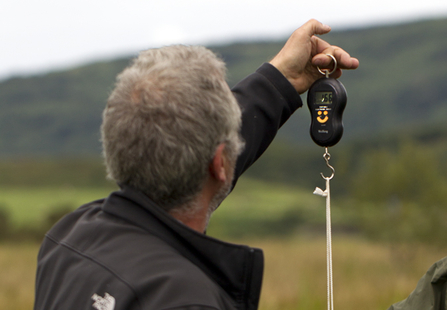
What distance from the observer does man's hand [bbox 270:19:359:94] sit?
2.88 metres

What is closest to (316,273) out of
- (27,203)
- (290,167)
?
(27,203)

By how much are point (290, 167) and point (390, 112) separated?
7302cm

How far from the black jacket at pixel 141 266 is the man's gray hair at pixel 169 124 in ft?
0.30

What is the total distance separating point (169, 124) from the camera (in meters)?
1.66

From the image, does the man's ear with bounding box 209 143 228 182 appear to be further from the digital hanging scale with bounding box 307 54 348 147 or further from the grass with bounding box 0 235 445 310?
the grass with bounding box 0 235 445 310

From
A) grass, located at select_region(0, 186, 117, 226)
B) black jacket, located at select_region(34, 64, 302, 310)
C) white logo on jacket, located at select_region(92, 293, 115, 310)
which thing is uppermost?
black jacket, located at select_region(34, 64, 302, 310)

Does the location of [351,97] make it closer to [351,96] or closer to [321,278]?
[351,96]

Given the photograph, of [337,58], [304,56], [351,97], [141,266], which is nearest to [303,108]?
[351,97]

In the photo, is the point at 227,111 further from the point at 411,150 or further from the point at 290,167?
the point at 290,167

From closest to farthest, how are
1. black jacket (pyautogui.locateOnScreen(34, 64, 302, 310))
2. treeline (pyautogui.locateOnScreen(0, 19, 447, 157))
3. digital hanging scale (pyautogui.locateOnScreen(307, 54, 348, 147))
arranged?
black jacket (pyautogui.locateOnScreen(34, 64, 302, 310))
digital hanging scale (pyautogui.locateOnScreen(307, 54, 348, 147))
treeline (pyautogui.locateOnScreen(0, 19, 447, 157))

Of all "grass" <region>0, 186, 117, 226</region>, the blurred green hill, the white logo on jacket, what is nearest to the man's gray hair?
the white logo on jacket

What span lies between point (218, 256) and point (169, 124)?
0.44 m

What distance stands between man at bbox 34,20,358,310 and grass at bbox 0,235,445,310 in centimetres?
573

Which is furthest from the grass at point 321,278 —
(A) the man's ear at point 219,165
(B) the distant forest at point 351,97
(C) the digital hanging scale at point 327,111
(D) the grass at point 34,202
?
(B) the distant forest at point 351,97
